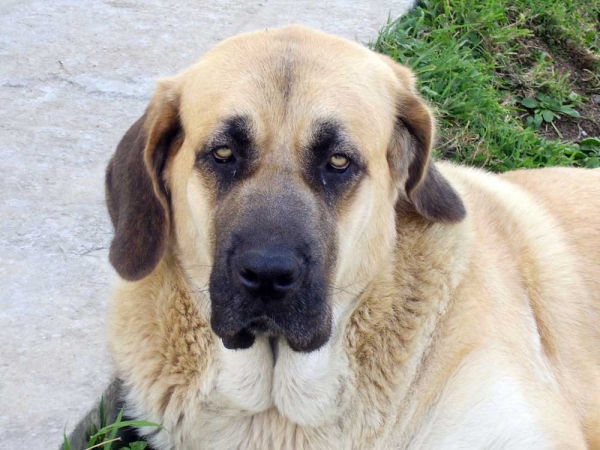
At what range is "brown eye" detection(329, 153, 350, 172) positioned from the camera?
2.89m

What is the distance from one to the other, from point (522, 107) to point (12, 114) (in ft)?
11.4

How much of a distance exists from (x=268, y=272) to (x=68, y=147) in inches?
99.5

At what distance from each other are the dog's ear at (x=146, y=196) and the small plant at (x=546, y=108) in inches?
136

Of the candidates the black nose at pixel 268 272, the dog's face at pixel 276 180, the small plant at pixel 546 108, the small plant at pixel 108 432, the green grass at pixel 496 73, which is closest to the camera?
the black nose at pixel 268 272

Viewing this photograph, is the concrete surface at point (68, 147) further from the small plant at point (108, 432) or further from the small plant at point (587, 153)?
the small plant at point (587, 153)

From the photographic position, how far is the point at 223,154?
2.88 m

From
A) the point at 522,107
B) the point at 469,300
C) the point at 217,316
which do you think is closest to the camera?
the point at 217,316

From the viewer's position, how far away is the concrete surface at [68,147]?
3.20 m

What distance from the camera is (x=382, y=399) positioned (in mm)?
3037

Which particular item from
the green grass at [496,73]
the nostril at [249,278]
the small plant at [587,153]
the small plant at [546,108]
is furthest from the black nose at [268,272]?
the small plant at [546,108]

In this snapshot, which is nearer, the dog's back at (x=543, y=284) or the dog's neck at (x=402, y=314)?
the dog's neck at (x=402, y=314)

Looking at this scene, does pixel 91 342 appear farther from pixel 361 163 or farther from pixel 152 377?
pixel 361 163

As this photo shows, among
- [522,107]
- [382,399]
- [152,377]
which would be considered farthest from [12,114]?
[522,107]

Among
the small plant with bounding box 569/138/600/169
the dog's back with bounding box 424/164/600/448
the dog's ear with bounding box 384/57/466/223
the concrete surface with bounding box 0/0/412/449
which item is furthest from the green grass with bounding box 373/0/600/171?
the dog's ear with bounding box 384/57/466/223
